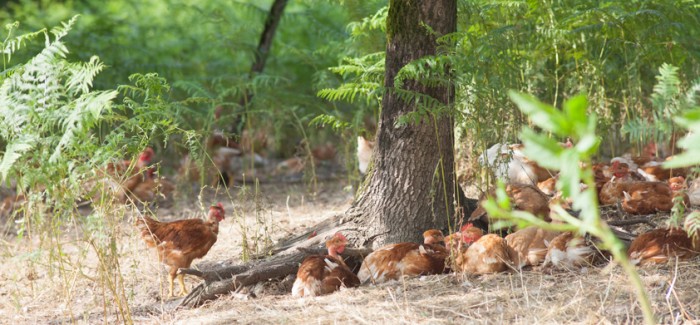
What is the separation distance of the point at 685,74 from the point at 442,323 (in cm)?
406

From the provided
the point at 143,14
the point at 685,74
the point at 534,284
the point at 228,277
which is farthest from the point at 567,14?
the point at 143,14

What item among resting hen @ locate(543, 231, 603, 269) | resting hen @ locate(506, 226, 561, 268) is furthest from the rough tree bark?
resting hen @ locate(543, 231, 603, 269)

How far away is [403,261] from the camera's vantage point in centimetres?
466

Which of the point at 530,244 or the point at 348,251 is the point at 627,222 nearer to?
the point at 530,244

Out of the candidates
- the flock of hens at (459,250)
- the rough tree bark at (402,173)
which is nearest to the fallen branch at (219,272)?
the rough tree bark at (402,173)

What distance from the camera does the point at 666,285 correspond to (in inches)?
157

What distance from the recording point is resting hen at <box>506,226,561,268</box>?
→ 4.70m

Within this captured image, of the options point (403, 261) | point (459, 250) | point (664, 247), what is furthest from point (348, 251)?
point (664, 247)

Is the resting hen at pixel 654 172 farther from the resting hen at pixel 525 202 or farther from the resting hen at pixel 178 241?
the resting hen at pixel 178 241

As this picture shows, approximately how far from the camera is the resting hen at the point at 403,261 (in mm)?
4637

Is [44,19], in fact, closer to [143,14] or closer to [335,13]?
[143,14]

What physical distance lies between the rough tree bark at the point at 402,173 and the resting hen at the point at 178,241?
0.40 metres

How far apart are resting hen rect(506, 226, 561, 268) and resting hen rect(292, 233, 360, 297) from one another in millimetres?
991

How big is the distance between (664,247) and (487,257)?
1.00 metres
